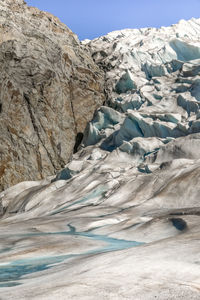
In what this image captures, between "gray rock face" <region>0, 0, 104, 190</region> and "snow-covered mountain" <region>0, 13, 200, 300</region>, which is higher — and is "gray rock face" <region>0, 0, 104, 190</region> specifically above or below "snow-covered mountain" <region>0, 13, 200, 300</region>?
above

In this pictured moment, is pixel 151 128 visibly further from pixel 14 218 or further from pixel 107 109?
pixel 14 218

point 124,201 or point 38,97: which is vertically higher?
point 38,97

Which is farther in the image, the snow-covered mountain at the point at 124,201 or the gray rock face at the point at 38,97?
the gray rock face at the point at 38,97

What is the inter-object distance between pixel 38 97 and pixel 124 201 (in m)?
25.1

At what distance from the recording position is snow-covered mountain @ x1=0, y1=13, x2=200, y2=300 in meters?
6.01

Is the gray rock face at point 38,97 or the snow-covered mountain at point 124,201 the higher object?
the gray rock face at point 38,97

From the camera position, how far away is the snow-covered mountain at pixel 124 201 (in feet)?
19.7

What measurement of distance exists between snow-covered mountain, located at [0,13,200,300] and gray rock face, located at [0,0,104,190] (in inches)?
114

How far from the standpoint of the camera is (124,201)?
23938 mm

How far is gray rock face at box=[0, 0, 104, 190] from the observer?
141 feet

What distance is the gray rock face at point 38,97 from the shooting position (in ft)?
141

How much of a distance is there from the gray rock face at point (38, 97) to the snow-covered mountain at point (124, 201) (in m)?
2.88

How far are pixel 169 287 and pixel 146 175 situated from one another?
21.5m

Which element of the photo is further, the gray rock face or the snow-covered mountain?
the gray rock face
